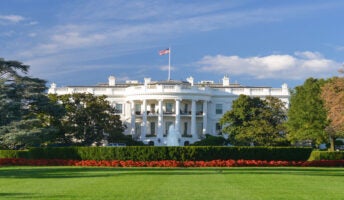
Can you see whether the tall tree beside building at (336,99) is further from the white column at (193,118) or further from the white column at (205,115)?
the white column at (205,115)

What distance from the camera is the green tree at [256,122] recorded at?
211 ft

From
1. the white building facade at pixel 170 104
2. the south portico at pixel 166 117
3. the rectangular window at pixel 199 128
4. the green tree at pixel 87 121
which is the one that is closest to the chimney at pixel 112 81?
the white building facade at pixel 170 104

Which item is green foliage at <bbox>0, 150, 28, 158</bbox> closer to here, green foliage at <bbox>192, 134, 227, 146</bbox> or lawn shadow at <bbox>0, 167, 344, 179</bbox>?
lawn shadow at <bbox>0, 167, 344, 179</bbox>

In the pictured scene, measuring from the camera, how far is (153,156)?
41.6 metres

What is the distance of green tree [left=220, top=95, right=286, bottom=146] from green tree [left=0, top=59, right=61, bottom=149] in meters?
24.9

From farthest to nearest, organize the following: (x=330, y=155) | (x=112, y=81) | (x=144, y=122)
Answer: (x=112, y=81), (x=144, y=122), (x=330, y=155)

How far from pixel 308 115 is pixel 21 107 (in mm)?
31007

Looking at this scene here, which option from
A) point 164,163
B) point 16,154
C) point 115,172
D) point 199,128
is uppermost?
point 199,128

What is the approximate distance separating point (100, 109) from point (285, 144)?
22.5 meters

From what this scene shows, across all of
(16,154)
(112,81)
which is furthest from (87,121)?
(112,81)

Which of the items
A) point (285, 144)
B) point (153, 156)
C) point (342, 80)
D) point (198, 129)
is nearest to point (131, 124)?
point (198, 129)

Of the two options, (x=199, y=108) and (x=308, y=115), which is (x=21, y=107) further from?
(x=199, y=108)

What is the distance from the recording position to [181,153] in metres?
41.3

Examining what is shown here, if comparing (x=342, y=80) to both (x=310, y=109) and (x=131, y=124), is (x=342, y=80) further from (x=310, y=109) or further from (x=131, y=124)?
(x=131, y=124)
